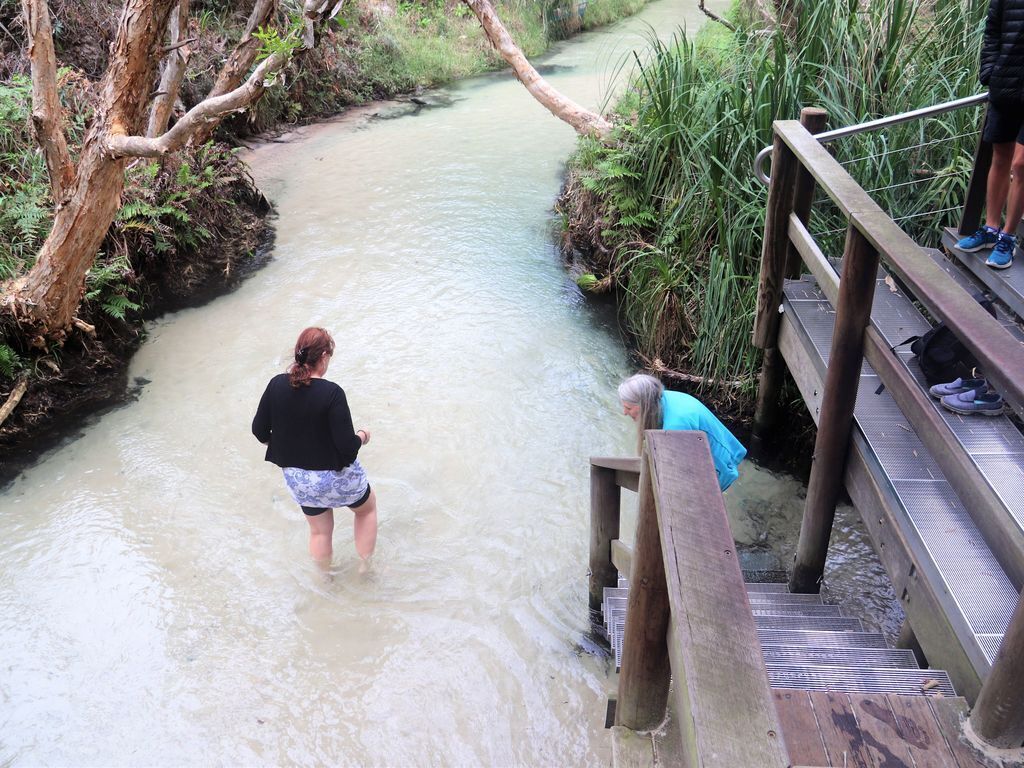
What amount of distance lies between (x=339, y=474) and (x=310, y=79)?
35.2 feet

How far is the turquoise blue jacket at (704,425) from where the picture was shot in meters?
3.30

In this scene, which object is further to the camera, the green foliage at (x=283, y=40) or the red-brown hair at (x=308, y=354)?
the green foliage at (x=283, y=40)

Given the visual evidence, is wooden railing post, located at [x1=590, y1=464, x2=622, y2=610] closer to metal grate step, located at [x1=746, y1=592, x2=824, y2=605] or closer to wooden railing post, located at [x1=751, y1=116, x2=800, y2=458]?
metal grate step, located at [x1=746, y1=592, x2=824, y2=605]

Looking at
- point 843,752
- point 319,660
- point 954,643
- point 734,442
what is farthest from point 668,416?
point 319,660

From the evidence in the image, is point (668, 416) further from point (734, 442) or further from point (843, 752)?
point (843, 752)

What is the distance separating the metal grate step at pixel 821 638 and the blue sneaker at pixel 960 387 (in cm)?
97

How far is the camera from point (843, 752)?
1.80 m

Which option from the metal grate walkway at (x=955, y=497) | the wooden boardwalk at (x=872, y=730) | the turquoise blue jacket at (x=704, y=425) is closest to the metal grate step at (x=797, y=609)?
the turquoise blue jacket at (x=704, y=425)

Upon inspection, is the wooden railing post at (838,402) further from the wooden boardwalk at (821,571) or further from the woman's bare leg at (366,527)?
the woman's bare leg at (366,527)

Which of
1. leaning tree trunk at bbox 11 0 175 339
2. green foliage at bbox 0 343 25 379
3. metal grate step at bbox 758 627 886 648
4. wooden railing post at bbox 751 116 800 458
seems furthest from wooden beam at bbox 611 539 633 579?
green foliage at bbox 0 343 25 379

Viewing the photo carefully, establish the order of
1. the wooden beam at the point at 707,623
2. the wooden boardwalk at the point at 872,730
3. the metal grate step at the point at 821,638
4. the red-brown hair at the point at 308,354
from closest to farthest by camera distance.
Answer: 1. the wooden beam at the point at 707,623
2. the wooden boardwalk at the point at 872,730
3. the metal grate step at the point at 821,638
4. the red-brown hair at the point at 308,354

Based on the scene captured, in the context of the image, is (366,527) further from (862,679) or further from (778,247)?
(778,247)

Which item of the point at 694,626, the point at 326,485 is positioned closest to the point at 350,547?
the point at 326,485

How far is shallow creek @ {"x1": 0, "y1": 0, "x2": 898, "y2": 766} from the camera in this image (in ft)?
11.2
